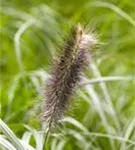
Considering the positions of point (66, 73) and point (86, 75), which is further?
point (86, 75)

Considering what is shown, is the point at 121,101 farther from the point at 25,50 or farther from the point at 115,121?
the point at 25,50

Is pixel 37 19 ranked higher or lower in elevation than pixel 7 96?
higher

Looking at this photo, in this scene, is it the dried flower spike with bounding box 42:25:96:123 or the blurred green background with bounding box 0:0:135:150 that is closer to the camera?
the dried flower spike with bounding box 42:25:96:123

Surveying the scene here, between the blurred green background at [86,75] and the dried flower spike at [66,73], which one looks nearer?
the dried flower spike at [66,73]

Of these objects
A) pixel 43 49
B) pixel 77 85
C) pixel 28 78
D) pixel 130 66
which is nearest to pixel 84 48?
pixel 77 85
